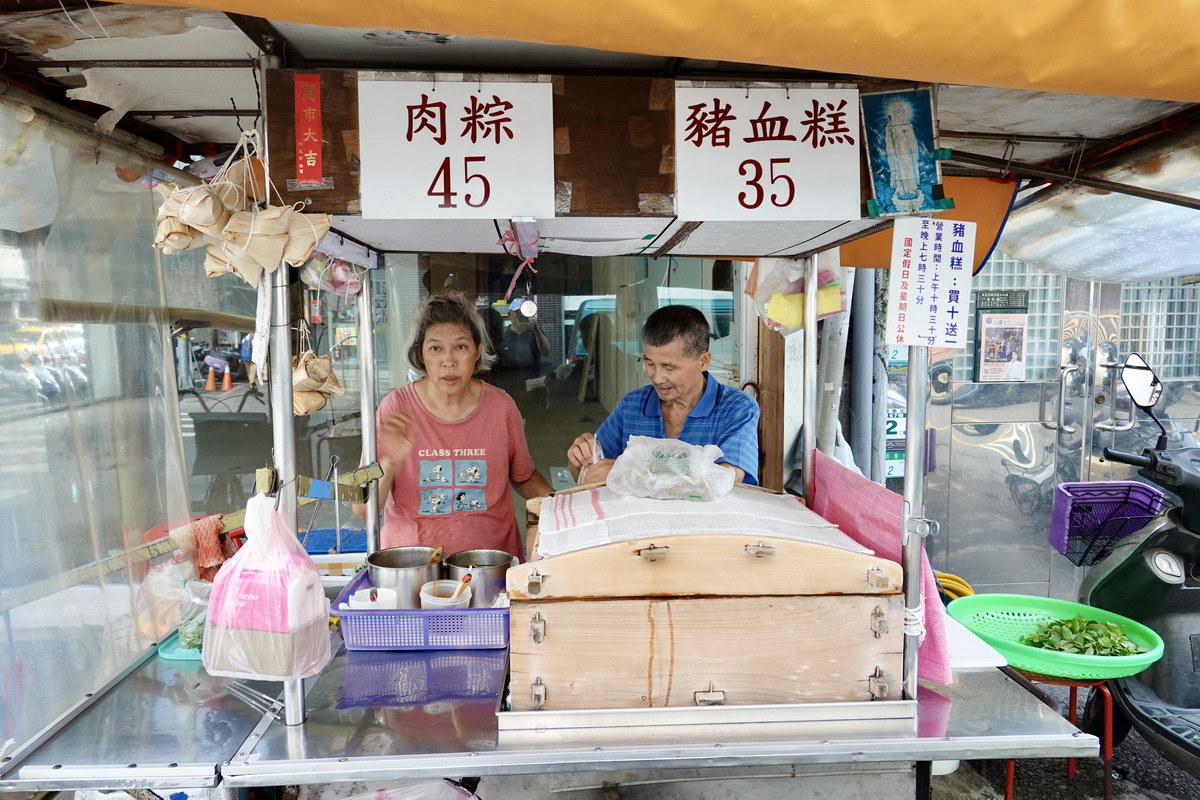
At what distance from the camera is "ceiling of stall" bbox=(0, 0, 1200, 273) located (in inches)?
66.9

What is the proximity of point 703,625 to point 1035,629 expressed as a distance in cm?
221

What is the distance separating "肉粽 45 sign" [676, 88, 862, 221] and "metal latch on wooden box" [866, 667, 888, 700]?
1.12m

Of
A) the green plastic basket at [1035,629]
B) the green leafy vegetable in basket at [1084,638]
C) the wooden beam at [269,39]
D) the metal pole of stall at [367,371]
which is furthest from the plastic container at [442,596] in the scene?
the green leafy vegetable in basket at [1084,638]

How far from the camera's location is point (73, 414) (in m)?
2.25

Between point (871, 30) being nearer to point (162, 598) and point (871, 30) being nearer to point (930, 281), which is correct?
point (930, 281)

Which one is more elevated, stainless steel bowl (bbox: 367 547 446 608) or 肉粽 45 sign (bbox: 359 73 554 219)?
肉粽 45 sign (bbox: 359 73 554 219)

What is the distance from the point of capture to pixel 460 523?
2873 mm

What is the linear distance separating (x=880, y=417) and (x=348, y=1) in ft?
14.0

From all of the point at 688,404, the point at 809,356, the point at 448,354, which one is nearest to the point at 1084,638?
the point at 809,356

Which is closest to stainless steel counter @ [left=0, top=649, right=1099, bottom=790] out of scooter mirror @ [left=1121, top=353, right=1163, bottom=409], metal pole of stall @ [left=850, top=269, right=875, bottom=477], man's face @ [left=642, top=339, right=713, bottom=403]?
man's face @ [left=642, top=339, right=713, bottom=403]

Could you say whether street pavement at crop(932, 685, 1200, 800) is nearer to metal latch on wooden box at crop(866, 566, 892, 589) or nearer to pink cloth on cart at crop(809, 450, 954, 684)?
pink cloth on cart at crop(809, 450, 954, 684)

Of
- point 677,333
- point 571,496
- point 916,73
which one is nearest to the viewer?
point 916,73

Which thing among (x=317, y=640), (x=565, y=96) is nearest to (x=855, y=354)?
(x=565, y=96)

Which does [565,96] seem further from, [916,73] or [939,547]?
[939,547]
